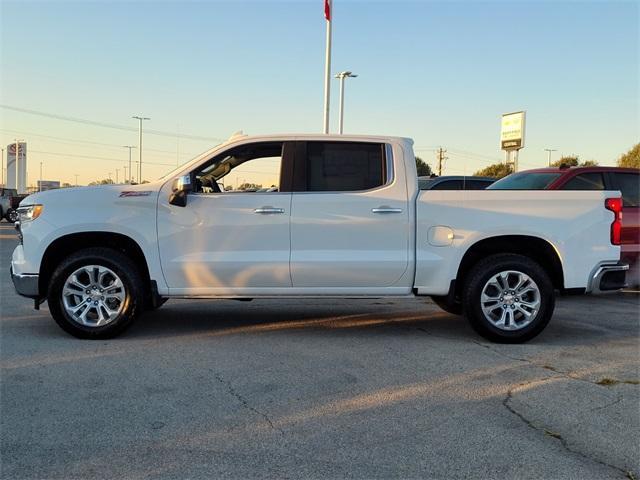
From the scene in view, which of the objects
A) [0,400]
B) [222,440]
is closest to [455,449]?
[222,440]

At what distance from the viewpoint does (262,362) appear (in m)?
5.04

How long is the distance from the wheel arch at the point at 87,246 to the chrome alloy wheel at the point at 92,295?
0.28 metres

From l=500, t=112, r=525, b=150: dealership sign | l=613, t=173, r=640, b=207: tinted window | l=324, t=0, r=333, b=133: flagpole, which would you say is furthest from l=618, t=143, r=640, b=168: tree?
l=613, t=173, r=640, b=207: tinted window

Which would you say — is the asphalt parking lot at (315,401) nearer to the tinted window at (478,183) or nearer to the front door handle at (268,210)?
the front door handle at (268,210)

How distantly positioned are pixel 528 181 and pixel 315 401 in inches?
239

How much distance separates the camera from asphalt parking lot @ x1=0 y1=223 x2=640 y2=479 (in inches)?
127

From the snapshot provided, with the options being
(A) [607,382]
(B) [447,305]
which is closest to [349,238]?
(B) [447,305]

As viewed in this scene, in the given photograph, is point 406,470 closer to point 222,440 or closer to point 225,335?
point 222,440

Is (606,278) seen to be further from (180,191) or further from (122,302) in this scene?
(122,302)

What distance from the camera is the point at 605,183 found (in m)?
8.52

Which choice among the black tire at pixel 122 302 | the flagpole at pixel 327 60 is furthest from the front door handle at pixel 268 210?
the flagpole at pixel 327 60

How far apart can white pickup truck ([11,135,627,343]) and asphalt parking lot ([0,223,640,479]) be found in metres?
0.49

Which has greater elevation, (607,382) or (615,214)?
(615,214)

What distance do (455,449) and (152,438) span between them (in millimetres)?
1813
